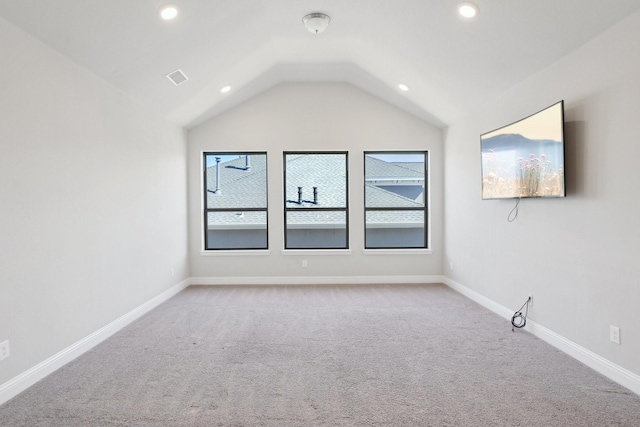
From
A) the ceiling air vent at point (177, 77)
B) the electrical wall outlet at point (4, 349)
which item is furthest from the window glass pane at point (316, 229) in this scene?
the electrical wall outlet at point (4, 349)

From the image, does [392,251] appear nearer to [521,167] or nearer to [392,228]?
[392,228]

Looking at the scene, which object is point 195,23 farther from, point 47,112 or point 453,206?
point 453,206

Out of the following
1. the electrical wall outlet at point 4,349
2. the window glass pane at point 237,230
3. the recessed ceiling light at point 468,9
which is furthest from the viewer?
the window glass pane at point 237,230

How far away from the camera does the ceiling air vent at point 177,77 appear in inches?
161

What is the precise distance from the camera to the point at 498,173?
156 inches

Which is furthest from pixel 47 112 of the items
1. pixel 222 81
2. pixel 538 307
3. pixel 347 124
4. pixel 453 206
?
pixel 453 206

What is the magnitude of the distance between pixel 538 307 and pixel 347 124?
3669 mm

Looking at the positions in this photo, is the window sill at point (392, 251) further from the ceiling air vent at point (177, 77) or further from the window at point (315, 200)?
the ceiling air vent at point (177, 77)

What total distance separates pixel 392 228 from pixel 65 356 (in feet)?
14.7

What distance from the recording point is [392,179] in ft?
19.9

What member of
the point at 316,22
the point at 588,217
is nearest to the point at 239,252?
the point at 316,22

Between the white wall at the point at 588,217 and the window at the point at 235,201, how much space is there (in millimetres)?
3460

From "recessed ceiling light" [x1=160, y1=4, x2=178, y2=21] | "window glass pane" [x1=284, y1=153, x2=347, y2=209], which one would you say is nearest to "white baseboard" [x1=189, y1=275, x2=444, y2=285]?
"window glass pane" [x1=284, y1=153, x2=347, y2=209]

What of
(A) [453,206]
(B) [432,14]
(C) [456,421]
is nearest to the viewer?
(C) [456,421]
